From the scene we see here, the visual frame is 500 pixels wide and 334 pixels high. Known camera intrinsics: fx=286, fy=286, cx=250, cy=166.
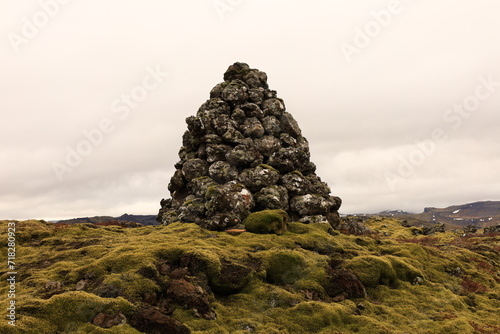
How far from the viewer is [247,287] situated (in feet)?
70.5

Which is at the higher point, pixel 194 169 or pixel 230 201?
pixel 194 169

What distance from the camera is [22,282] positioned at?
1991 cm

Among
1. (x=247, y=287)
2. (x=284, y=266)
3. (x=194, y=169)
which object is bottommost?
Result: (x=247, y=287)

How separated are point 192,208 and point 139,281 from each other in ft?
73.6

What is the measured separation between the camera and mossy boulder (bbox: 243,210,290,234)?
105 ft

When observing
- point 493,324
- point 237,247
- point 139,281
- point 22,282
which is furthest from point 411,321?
point 22,282

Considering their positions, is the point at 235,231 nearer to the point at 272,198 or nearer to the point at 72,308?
the point at 272,198

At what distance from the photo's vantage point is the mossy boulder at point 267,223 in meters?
31.9

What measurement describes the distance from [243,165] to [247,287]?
86.6 ft

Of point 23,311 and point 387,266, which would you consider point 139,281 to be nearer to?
point 23,311

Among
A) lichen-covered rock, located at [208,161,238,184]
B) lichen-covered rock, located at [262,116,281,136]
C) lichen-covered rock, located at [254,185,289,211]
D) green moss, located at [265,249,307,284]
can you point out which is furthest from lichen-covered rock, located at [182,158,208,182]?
green moss, located at [265,249,307,284]

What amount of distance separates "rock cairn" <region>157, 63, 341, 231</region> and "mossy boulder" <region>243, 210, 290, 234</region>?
321cm

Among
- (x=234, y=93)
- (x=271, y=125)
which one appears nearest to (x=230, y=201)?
(x=271, y=125)

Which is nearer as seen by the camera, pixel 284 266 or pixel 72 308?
pixel 72 308
